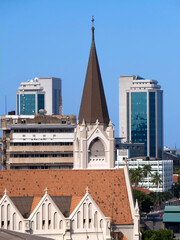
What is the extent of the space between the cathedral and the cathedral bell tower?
93mm

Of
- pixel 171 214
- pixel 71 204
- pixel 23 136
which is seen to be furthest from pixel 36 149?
pixel 71 204

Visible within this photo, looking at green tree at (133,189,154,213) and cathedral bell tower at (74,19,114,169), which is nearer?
cathedral bell tower at (74,19,114,169)

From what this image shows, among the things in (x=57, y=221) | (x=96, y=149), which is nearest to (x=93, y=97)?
(x=96, y=149)

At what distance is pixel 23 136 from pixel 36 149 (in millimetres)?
2993

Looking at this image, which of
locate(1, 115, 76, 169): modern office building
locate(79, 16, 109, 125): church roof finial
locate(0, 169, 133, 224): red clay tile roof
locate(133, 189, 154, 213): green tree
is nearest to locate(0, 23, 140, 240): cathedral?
locate(0, 169, 133, 224): red clay tile roof

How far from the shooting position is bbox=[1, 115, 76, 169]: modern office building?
144 m

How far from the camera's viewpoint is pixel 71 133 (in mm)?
144500

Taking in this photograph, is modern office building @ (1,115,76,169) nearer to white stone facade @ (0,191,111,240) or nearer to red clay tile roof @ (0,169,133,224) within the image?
red clay tile roof @ (0,169,133,224)

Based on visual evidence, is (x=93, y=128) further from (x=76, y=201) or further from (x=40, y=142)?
(x=40, y=142)

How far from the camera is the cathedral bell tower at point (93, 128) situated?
283 ft

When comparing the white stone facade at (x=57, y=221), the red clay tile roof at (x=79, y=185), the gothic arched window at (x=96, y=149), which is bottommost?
the white stone facade at (x=57, y=221)

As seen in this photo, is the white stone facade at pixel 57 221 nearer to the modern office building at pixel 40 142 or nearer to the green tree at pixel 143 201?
the modern office building at pixel 40 142

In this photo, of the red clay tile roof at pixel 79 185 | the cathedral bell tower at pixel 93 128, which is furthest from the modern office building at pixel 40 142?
the red clay tile roof at pixel 79 185

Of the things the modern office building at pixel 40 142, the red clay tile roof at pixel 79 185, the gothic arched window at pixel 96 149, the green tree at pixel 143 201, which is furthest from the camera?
the green tree at pixel 143 201
